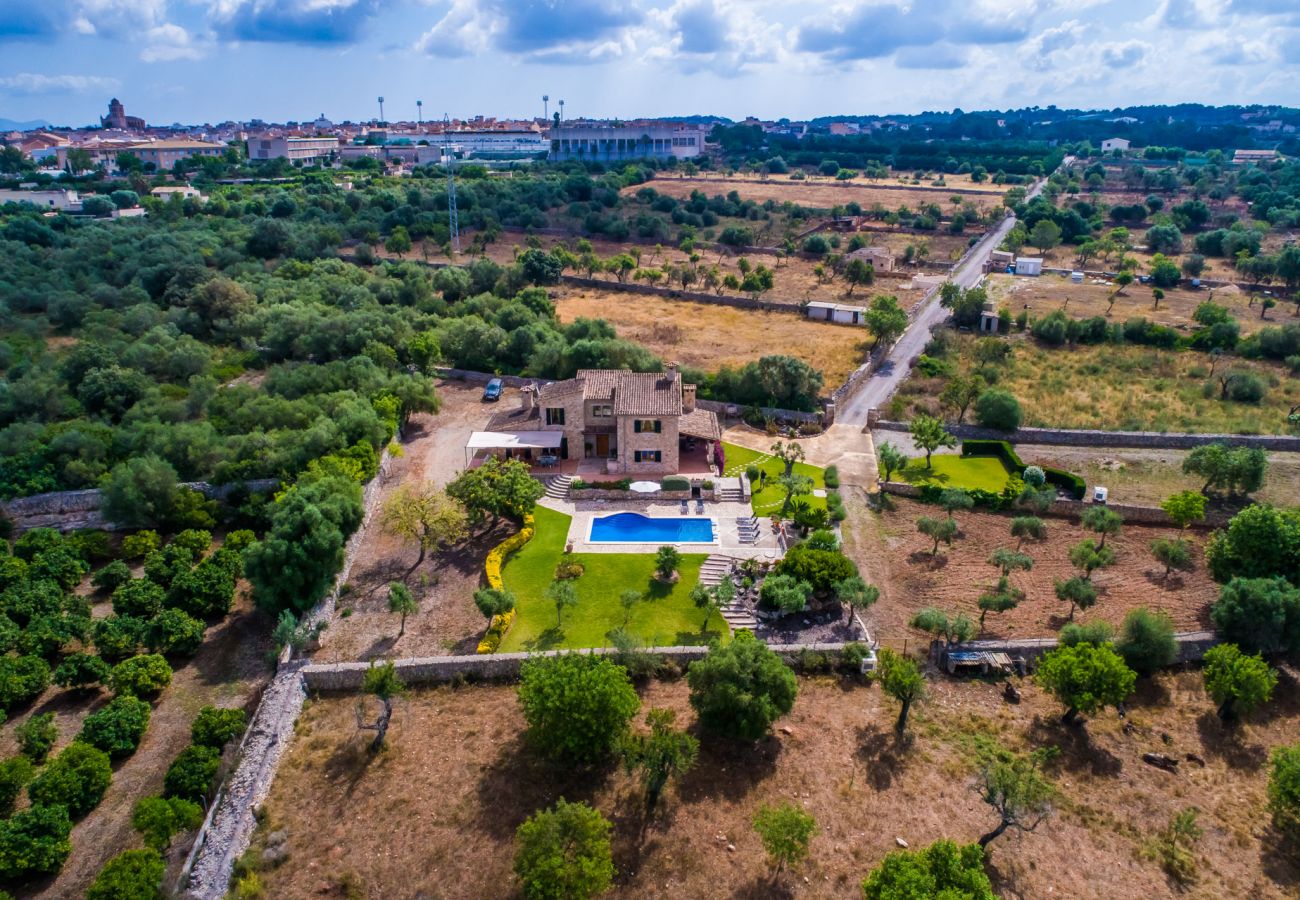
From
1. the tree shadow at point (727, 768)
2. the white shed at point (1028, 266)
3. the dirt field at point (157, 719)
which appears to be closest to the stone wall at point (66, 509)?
the dirt field at point (157, 719)

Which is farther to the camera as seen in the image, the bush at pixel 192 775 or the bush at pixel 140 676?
the bush at pixel 140 676

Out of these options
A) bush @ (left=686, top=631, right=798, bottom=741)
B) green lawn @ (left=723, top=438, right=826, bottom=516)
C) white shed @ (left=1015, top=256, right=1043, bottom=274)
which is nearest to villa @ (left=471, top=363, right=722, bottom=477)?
green lawn @ (left=723, top=438, right=826, bottom=516)

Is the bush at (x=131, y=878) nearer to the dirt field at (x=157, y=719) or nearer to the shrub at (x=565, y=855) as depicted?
the dirt field at (x=157, y=719)

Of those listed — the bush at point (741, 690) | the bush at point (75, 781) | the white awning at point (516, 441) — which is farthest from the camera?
the white awning at point (516, 441)

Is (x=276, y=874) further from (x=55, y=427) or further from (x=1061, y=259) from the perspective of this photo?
(x=1061, y=259)

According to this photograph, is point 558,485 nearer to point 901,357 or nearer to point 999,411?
point 999,411

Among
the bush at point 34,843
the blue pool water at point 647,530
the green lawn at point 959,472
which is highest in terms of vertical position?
the green lawn at point 959,472

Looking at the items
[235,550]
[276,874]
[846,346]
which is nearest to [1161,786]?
[276,874]
